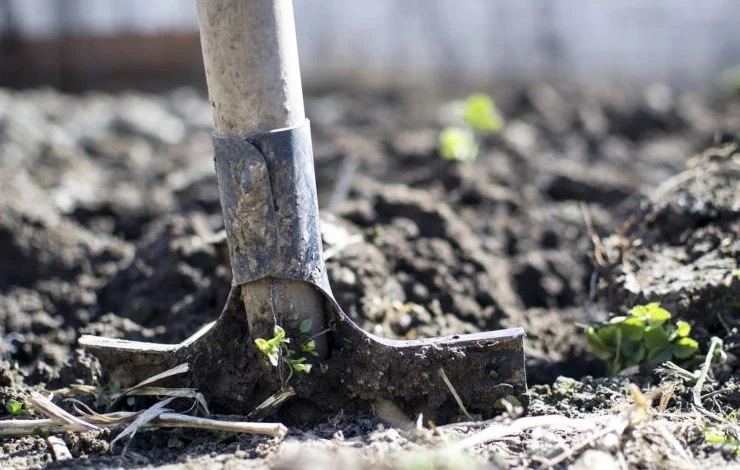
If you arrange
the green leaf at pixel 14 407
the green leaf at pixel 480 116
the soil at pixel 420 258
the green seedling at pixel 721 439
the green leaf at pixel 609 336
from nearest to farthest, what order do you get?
1. the green seedling at pixel 721 439
2. the soil at pixel 420 258
3. the green leaf at pixel 14 407
4. the green leaf at pixel 609 336
5. the green leaf at pixel 480 116

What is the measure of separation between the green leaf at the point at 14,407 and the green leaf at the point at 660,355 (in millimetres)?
1610

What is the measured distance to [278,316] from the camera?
204 cm

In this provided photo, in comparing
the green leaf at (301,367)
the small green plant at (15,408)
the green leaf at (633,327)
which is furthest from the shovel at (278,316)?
the green leaf at (633,327)

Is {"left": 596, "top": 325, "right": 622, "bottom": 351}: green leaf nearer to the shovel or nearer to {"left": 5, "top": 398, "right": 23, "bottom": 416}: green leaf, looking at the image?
the shovel

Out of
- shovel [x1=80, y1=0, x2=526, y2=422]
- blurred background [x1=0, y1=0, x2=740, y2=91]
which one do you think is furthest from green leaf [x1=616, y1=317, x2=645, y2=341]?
blurred background [x1=0, y1=0, x2=740, y2=91]

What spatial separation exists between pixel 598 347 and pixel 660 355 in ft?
0.57

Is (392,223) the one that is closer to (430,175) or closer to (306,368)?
(430,175)

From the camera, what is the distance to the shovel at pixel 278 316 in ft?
6.32

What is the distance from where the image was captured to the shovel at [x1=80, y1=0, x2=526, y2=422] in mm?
1928

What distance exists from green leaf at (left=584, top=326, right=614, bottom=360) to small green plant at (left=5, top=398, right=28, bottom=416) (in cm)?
149

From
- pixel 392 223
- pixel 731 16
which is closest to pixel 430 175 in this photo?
pixel 392 223

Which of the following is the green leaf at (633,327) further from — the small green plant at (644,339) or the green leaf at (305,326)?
the green leaf at (305,326)

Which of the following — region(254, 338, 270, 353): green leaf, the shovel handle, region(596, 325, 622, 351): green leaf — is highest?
the shovel handle

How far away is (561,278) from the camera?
3.27 meters
